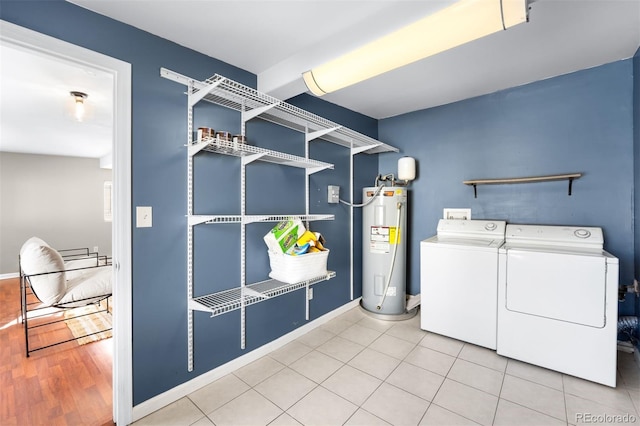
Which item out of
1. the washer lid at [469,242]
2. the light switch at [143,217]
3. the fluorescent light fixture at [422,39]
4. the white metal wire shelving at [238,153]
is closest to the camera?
the fluorescent light fixture at [422,39]

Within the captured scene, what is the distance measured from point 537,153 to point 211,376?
3.30 metres

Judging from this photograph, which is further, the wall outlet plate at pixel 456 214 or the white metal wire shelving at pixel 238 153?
the wall outlet plate at pixel 456 214

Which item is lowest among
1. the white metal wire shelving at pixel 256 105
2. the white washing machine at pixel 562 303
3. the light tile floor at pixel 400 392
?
the light tile floor at pixel 400 392

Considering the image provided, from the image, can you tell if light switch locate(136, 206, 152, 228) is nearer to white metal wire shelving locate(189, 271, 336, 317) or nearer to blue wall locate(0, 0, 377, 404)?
blue wall locate(0, 0, 377, 404)

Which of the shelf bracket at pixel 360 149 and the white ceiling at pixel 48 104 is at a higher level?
the white ceiling at pixel 48 104

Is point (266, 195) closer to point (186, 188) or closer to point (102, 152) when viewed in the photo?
point (186, 188)

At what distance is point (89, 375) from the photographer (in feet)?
6.63

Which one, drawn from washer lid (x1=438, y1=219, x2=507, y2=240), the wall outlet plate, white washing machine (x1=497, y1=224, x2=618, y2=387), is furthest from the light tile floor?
the wall outlet plate

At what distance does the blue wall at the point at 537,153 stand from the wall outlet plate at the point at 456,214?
0.16 ft

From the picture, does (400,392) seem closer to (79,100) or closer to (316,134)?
(316,134)

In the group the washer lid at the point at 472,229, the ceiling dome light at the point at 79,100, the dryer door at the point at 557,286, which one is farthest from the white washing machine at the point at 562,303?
the ceiling dome light at the point at 79,100

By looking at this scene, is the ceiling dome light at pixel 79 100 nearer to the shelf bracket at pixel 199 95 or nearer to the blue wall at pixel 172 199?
the blue wall at pixel 172 199

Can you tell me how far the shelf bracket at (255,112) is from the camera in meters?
1.89

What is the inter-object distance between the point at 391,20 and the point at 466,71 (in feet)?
3.73
